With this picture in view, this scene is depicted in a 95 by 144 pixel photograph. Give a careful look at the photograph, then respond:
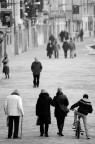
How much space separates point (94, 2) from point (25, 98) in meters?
100

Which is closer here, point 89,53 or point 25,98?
point 25,98

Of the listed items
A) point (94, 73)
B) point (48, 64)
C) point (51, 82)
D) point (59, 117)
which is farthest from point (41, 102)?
point (48, 64)

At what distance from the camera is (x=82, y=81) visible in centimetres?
3866

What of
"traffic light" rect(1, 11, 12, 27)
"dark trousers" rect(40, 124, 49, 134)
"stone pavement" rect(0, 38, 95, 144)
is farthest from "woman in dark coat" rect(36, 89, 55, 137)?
"traffic light" rect(1, 11, 12, 27)

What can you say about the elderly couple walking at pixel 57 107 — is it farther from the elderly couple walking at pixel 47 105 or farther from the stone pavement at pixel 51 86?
the stone pavement at pixel 51 86

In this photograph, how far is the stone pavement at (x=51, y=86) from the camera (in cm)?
2017

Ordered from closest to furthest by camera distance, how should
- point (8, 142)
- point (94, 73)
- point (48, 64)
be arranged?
1. point (8, 142)
2. point (94, 73)
3. point (48, 64)

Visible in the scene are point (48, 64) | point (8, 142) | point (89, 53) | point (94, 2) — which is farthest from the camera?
point (94, 2)

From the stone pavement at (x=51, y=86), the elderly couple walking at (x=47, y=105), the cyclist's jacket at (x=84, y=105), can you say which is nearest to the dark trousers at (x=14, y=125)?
the stone pavement at (x=51, y=86)

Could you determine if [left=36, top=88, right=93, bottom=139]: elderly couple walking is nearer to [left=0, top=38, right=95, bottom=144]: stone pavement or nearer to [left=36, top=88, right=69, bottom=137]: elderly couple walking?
[left=36, top=88, right=69, bottom=137]: elderly couple walking

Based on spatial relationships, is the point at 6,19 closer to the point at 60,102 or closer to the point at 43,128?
the point at 43,128

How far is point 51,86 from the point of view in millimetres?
35781

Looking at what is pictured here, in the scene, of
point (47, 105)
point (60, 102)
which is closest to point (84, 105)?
point (60, 102)

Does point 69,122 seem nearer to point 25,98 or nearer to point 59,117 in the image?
point 59,117
